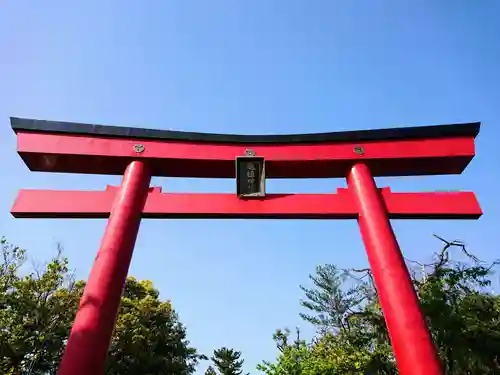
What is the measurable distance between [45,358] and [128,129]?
1431 centimetres

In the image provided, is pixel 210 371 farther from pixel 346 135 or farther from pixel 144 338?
pixel 346 135

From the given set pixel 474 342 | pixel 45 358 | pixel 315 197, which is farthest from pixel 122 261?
pixel 45 358

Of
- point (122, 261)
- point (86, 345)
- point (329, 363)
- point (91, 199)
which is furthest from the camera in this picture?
point (329, 363)

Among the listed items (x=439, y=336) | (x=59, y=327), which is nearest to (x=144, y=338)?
(x=59, y=327)

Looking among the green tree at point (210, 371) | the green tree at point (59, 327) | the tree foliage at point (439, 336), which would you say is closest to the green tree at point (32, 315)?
the green tree at point (59, 327)

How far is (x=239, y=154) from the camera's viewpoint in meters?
5.78

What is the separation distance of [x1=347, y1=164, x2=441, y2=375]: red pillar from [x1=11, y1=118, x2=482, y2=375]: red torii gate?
0.04ft

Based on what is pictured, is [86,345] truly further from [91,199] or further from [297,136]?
[297,136]

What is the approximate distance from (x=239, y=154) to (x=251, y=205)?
3.23ft

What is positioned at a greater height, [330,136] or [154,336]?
[154,336]

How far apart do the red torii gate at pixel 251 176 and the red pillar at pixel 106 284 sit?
1cm

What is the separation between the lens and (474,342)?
10.1 metres

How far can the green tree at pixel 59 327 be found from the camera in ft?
42.9

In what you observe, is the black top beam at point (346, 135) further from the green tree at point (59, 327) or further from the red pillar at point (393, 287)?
the green tree at point (59, 327)
